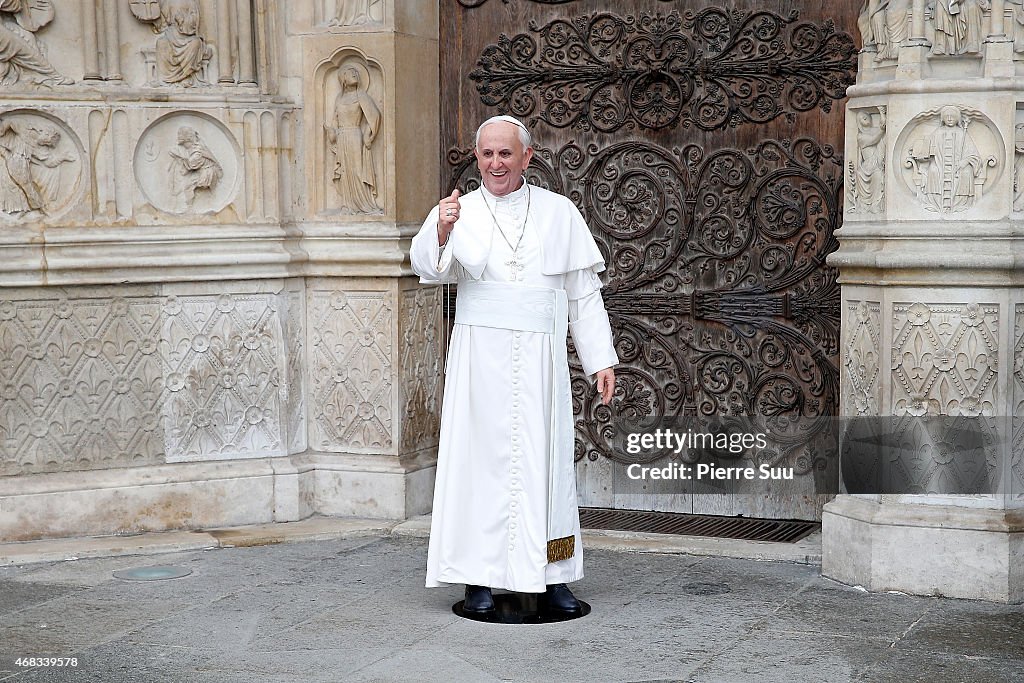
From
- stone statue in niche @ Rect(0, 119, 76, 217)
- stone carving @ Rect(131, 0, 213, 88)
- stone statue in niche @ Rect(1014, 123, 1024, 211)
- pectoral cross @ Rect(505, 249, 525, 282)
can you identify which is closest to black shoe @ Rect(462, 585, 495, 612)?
pectoral cross @ Rect(505, 249, 525, 282)

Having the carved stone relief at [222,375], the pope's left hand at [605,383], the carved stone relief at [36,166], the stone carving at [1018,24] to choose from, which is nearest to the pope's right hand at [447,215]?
the pope's left hand at [605,383]

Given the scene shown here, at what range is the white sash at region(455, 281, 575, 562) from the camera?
5.42m

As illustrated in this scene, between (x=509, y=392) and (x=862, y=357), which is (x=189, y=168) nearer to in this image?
(x=509, y=392)

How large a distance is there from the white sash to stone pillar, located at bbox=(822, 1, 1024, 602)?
1271mm

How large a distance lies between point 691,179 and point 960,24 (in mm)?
1803

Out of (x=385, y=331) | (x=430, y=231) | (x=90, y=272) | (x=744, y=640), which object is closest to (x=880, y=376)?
(x=744, y=640)

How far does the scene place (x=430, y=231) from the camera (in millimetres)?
5312

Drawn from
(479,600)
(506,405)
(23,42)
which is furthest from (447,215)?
(23,42)

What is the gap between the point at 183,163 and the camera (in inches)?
277

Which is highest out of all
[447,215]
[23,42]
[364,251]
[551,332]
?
[23,42]

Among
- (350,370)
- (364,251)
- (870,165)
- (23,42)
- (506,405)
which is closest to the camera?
(506,405)

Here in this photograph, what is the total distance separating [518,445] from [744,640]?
109cm

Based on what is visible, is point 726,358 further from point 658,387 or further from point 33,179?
point 33,179

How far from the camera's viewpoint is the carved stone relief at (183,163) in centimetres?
700
